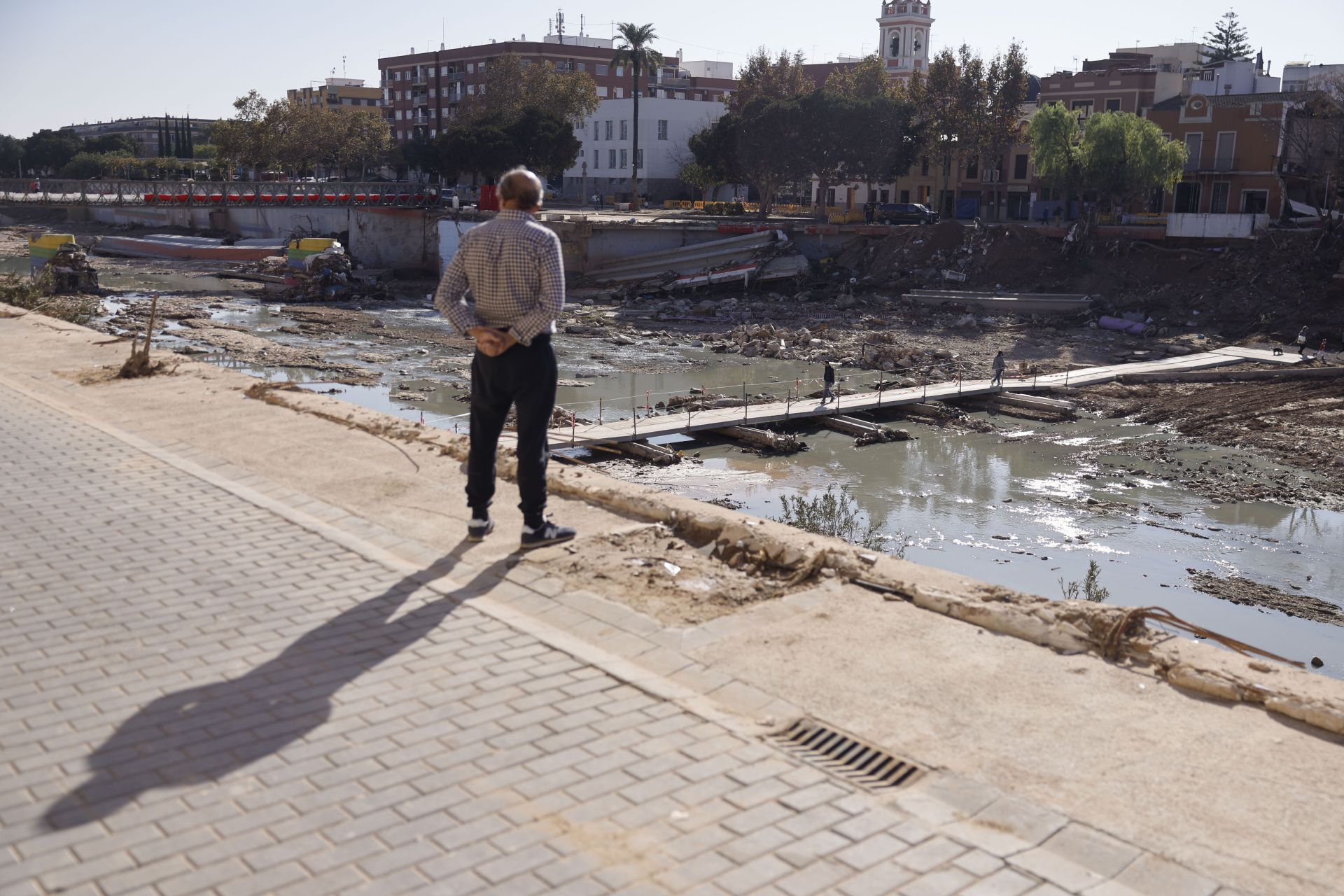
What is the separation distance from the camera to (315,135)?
74.1 meters

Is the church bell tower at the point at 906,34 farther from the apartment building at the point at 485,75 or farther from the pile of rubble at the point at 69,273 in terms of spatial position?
the pile of rubble at the point at 69,273

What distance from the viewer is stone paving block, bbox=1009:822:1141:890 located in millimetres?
3264

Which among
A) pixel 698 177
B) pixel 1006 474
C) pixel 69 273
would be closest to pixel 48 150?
pixel 698 177

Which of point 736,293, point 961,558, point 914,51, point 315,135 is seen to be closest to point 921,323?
point 736,293

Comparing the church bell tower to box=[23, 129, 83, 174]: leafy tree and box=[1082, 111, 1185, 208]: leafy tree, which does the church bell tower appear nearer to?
box=[1082, 111, 1185, 208]: leafy tree

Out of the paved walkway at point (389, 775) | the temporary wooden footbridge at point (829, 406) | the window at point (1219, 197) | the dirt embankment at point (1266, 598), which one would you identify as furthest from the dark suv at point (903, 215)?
the paved walkway at point (389, 775)

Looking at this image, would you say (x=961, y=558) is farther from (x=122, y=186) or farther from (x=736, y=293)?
(x=122, y=186)

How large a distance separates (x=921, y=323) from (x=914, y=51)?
58.9 meters

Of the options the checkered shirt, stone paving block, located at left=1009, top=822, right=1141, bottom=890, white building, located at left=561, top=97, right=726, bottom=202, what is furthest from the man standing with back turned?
white building, located at left=561, top=97, right=726, bottom=202

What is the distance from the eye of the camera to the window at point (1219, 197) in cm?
4475

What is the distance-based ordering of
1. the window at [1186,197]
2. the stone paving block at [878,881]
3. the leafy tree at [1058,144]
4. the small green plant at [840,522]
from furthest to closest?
the window at [1186,197] → the leafy tree at [1058,144] → the small green plant at [840,522] → the stone paving block at [878,881]

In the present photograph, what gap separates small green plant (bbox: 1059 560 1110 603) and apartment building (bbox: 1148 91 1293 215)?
35.4m

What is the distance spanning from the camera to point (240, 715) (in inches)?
163

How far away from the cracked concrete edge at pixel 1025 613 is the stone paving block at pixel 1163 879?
1425 mm
